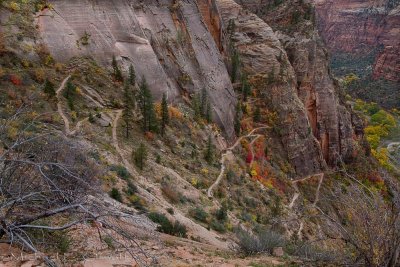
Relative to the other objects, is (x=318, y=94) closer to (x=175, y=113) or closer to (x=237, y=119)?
(x=237, y=119)

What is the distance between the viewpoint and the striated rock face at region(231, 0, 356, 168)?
56.2 metres

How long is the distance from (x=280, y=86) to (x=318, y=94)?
917 cm

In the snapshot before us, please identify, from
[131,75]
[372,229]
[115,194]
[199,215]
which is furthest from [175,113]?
[372,229]

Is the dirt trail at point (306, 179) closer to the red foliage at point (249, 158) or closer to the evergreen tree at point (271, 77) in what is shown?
the red foliage at point (249, 158)

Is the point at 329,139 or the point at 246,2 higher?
the point at 246,2

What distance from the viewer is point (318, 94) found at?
186 feet

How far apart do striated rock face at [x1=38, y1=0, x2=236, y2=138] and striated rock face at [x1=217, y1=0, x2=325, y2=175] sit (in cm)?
696

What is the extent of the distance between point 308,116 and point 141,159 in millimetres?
37135

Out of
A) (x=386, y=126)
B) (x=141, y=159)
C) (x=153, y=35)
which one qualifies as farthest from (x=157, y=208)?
(x=386, y=126)

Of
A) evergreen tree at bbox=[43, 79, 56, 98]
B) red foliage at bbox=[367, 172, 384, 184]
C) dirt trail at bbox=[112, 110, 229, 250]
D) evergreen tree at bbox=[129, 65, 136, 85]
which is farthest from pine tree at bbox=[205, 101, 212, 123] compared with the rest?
red foliage at bbox=[367, 172, 384, 184]

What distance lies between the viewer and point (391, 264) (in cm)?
757

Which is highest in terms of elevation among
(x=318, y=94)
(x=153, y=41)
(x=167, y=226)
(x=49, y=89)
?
(x=153, y=41)

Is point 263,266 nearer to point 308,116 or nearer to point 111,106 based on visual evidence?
point 111,106

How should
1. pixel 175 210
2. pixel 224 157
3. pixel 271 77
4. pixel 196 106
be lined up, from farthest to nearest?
pixel 271 77, pixel 196 106, pixel 224 157, pixel 175 210
